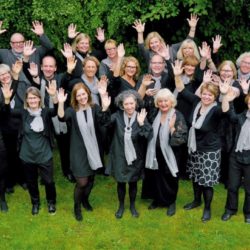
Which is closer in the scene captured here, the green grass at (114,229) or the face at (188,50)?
the green grass at (114,229)

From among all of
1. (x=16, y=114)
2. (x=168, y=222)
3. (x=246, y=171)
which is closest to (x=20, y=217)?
(x=16, y=114)

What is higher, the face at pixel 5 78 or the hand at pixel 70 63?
the hand at pixel 70 63

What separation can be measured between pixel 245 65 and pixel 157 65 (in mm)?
1412

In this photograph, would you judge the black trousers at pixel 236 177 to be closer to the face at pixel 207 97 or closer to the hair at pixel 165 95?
the face at pixel 207 97

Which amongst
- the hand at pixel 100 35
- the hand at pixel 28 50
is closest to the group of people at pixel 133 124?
the hand at pixel 28 50

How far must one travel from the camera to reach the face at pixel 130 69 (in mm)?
8117

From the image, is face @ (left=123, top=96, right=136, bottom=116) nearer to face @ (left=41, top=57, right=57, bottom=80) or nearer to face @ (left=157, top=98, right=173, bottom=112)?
face @ (left=157, top=98, right=173, bottom=112)

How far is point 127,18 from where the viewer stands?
934 cm

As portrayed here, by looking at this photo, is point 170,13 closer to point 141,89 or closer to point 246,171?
point 141,89

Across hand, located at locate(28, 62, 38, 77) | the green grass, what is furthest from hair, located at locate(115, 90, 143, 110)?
the green grass

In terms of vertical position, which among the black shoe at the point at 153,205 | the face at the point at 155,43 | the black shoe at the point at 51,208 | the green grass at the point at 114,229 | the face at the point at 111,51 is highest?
the face at the point at 155,43

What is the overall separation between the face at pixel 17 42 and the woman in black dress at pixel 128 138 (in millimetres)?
2203

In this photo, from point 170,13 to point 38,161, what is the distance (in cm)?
371

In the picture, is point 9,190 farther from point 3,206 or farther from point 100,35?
point 100,35
